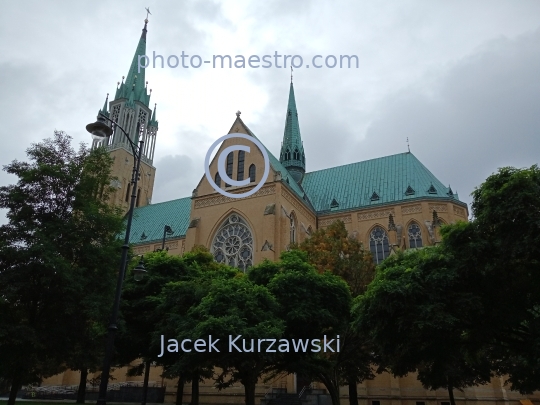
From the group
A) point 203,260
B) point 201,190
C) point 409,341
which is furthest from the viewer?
point 201,190

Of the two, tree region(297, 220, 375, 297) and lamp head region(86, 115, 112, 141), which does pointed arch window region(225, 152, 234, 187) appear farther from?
lamp head region(86, 115, 112, 141)

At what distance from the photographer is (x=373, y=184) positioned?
43.6m

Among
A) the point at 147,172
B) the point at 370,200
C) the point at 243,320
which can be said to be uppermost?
the point at 147,172

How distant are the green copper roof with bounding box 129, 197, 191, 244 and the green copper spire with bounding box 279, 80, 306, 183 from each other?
543 inches

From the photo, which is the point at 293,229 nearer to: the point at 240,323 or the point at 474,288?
the point at 240,323

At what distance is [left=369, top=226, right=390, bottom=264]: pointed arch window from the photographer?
3897 centimetres

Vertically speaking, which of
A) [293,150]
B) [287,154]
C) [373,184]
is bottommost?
[373,184]

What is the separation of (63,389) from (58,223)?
106 ft

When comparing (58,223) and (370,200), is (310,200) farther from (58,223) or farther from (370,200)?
(58,223)

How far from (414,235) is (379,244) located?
120 inches

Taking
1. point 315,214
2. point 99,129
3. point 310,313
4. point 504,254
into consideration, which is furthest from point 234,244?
point 504,254

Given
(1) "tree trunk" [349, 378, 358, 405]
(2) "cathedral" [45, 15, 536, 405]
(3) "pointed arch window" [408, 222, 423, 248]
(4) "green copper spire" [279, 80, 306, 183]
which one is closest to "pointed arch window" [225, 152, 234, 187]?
(2) "cathedral" [45, 15, 536, 405]

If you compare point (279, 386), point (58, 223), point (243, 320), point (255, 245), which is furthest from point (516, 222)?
point (255, 245)

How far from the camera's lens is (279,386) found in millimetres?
30375
